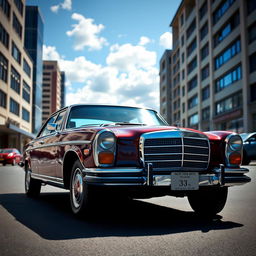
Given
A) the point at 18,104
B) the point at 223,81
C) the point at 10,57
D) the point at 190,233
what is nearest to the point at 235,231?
the point at 190,233

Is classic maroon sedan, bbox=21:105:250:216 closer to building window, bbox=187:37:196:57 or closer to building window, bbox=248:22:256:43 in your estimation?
building window, bbox=248:22:256:43

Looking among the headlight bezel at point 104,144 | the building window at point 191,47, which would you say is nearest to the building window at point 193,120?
the building window at point 191,47

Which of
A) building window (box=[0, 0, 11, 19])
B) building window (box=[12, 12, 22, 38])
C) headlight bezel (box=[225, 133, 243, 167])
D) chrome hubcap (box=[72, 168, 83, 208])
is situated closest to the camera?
chrome hubcap (box=[72, 168, 83, 208])

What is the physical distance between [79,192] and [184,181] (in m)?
1.42

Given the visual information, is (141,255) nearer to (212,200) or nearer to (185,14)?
(212,200)

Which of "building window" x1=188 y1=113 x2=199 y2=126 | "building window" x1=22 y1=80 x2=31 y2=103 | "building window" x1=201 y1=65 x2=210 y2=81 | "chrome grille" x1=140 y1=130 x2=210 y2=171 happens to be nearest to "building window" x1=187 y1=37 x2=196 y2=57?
"building window" x1=201 y1=65 x2=210 y2=81

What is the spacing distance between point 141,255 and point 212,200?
2269 millimetres

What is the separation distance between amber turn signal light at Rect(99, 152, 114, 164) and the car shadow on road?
778 mm

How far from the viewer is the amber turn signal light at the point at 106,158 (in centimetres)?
427

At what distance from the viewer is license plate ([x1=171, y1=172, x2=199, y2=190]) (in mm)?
4266

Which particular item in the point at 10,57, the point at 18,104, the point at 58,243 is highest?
the point at 10,57

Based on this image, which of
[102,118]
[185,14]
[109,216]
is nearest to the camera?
[109,216]

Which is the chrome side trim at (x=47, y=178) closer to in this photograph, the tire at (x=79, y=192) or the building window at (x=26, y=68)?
the tire at (x=79, y=192)

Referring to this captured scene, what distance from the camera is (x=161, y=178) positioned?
419 centimetres
